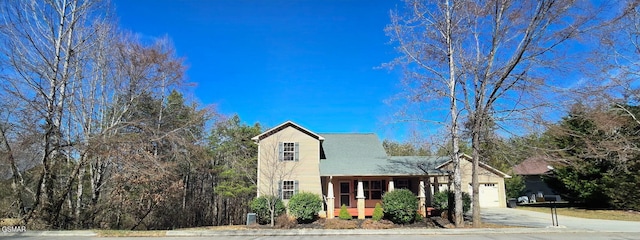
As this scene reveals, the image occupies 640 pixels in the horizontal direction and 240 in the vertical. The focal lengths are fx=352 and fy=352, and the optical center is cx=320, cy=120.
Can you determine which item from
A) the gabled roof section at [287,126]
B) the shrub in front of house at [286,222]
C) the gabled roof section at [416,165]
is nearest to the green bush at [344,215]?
the shrub in front of house at [286,222]

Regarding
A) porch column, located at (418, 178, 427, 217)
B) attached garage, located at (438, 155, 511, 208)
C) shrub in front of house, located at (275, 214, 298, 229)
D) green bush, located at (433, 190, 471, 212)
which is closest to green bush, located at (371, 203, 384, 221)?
porch column, located at (418, 178, 427, 217)

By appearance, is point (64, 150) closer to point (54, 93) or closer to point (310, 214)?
point (54, 93)

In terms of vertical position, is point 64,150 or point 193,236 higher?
point 64,150

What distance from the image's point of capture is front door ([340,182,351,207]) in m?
20.5

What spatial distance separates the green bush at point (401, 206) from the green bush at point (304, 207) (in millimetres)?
3368

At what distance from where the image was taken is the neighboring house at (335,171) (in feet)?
61.3

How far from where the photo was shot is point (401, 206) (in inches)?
628

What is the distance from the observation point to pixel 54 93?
12.9 metres

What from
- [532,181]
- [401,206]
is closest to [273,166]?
[401,206]

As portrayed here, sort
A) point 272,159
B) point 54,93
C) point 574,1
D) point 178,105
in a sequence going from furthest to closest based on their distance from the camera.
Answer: point 178,105 < point 272,159 < point 54,93 < point 574,1

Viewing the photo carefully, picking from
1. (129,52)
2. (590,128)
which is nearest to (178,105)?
(129,52)

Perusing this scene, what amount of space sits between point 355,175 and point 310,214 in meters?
3.19

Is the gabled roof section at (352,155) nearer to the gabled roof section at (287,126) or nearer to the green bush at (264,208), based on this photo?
the gabled roof section at (287,126)

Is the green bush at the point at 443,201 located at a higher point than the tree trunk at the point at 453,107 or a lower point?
lower
